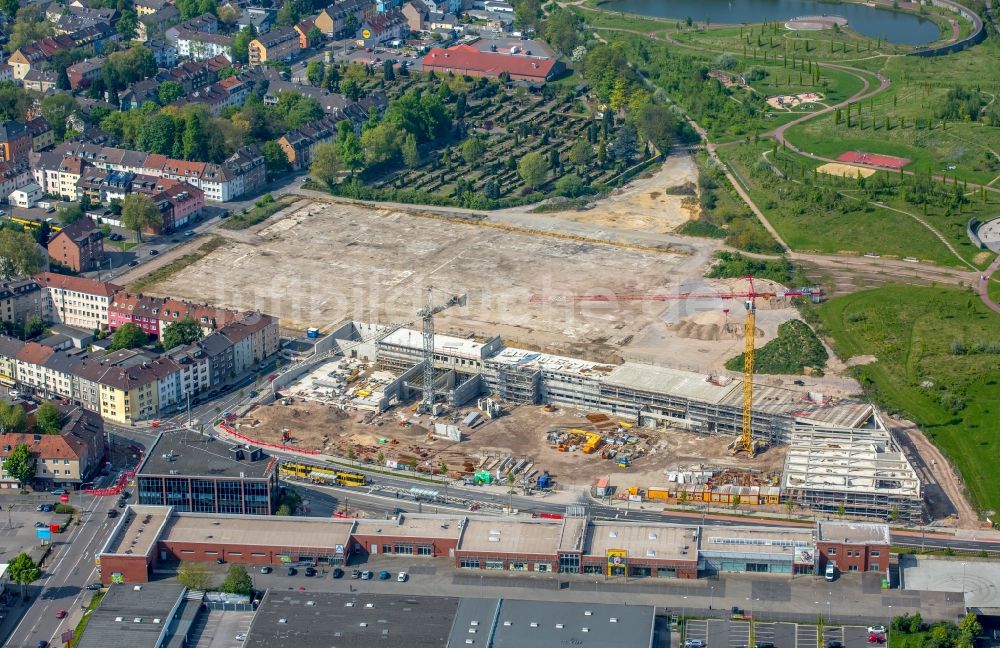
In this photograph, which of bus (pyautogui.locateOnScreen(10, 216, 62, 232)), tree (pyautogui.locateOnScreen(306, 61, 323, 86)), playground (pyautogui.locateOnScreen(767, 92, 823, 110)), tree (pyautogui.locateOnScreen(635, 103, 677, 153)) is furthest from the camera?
tree (pyautogui.locateOnScreen(306, 61, 323, 86))

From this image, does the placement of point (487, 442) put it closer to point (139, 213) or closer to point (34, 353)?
point (34, 353)

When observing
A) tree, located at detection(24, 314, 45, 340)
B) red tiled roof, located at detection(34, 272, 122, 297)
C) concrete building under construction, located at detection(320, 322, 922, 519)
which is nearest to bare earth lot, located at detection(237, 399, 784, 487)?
concrete building under construction, located at detection(320, 322, 922, 519)

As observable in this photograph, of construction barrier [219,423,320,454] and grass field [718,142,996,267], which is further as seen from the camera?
grass field [718,142,996,267]

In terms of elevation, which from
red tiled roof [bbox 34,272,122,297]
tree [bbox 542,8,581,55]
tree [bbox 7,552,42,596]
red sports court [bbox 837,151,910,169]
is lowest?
tree [bbox 7,552,42,596]

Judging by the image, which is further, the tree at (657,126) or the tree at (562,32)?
the tree at (562,32)

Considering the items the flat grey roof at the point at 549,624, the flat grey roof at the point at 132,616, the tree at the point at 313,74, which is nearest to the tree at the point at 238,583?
the flat grey roof at the point at 132,616

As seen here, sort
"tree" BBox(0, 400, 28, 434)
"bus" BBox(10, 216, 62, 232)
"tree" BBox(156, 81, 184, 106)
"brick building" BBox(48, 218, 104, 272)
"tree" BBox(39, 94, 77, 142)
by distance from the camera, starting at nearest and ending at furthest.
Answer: "tree" BBox(0, 400, 28, 434) < "brick building" BBox(48, 218, 104, 272) < "bus" BBox(10, 216, 62, 232) < "tree" BBox(39, 94, 77, 142) < "tree" BBox(156, 81, 184, 106)

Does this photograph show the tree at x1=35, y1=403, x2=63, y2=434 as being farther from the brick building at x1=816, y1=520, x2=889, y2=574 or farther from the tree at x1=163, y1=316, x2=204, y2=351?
the brick building at x1=816, y1=520, x2=889, y2=574

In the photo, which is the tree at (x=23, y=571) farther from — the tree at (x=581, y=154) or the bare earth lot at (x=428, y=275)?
the tree at (x=581, y=154)
